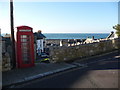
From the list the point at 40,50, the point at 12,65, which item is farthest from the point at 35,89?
the point at 40,50

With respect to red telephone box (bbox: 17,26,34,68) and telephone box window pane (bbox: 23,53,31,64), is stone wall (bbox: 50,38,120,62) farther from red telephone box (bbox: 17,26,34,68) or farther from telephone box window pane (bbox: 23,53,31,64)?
telephone box window pane (bbox: 23,53,31,64)

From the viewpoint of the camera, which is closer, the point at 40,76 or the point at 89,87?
the point at 89,87

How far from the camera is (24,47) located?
27.0 ft

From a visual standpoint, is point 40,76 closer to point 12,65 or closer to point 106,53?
point 12,65

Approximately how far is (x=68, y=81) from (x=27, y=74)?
2.17m

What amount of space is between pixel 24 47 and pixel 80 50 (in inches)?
147

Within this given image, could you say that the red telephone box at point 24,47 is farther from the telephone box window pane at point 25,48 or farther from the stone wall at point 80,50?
the stone wall at point 80,50

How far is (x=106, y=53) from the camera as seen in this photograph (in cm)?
1084

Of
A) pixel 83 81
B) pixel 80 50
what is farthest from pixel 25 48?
pixel 83 81

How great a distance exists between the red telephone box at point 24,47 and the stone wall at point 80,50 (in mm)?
1374

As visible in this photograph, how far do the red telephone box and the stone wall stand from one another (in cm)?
137

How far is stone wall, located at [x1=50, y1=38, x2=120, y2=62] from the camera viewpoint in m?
9.17

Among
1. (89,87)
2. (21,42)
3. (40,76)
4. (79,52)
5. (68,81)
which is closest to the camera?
(89,87)

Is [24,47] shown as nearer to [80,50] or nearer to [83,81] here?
[80,50]
